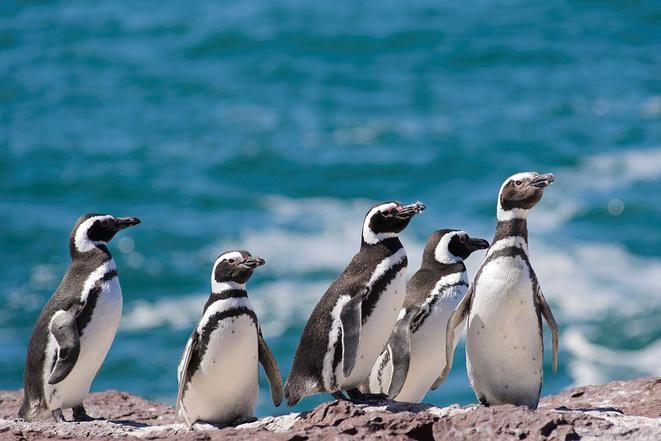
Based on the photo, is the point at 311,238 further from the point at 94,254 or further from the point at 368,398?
the point at 368,398

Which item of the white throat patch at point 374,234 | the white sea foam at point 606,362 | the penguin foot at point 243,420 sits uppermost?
the white throat patch at point 374,234

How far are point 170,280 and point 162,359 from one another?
6.96ft

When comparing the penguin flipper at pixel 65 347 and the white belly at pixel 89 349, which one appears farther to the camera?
the white belly at pixel 89 349

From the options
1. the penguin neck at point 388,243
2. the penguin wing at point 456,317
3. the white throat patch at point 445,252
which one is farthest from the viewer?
the white throat patch at point 445,252

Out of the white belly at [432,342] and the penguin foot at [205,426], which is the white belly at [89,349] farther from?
the white belly at [432,342]

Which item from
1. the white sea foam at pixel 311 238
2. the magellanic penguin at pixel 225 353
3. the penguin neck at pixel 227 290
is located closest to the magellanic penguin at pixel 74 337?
the magellanic penguin at pixel 225 353

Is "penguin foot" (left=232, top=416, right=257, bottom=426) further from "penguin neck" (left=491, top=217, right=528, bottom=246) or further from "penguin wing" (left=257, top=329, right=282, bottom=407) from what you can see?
"penguin neck" (left=491, top=217, right=528, bottom=246)

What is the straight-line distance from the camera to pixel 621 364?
14.8m

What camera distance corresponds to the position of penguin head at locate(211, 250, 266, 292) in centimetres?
674

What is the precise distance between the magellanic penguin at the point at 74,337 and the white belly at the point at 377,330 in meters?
1.46

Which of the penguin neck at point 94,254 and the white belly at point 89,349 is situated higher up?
the penguin neck at point 94,254

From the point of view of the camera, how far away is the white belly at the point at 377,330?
22.0 ft

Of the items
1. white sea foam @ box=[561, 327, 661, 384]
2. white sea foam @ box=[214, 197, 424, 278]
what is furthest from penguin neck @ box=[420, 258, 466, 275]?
white sea foam @ box=[214, 197, 424, 278]

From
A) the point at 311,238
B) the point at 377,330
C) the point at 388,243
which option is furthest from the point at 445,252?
the point at 311,238
